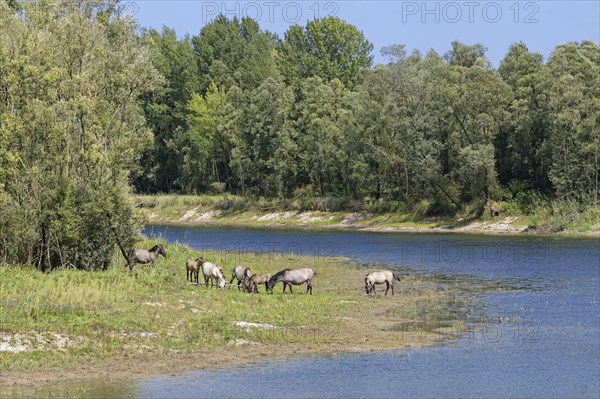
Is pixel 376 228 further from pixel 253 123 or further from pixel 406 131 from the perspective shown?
pixel 253 123

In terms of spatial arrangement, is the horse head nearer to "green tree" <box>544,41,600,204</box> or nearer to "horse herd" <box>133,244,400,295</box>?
"horse herd" <box>133,244,400,295</box>

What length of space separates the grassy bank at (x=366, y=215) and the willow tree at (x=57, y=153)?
2585cm

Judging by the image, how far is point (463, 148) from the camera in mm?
96000

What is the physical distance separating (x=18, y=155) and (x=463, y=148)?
6345cm

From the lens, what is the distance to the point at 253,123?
121812 mm

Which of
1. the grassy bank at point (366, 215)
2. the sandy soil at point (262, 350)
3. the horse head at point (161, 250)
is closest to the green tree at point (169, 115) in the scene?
the grassy bank at point (366, 215)

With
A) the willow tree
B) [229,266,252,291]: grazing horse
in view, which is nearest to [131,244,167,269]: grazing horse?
the willow tree

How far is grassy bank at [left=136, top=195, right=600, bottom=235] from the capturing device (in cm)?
8406

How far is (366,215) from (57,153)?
216 feet

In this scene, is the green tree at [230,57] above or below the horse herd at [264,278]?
above

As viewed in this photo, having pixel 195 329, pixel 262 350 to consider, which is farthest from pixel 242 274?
pixel 262 350

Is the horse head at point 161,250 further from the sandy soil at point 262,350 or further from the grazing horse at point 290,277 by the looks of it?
the sandy soil at point 262,350

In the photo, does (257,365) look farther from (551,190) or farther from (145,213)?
(551,190)

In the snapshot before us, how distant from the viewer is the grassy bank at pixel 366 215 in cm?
8406
